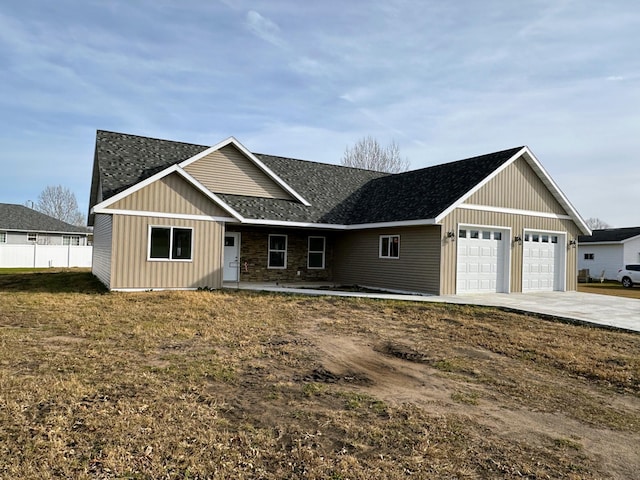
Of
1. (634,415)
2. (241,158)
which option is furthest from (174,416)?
(241,158)

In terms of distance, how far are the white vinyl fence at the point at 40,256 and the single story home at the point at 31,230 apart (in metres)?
2.63

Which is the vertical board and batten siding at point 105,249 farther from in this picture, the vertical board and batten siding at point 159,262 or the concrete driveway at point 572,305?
the concrete driveway at point 572,305

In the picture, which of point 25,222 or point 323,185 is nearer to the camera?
point 323,185

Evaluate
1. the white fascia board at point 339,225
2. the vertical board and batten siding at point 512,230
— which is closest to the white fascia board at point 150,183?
the white fascia board at point 339,225

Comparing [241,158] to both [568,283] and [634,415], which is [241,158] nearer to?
[568,283]

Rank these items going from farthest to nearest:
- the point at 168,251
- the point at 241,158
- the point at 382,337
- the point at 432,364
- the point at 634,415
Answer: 1. the point at 241,158
2. the point at 168,251
3. the point at 382,337
4. the point at 432,364
5. the point at 634,415

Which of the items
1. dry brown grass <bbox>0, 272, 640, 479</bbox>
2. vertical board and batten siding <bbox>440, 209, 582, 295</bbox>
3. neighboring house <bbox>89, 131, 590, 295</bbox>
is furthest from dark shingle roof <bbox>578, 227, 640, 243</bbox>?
dry brown grass <bbox>0, 272, 640, 479</bbox>

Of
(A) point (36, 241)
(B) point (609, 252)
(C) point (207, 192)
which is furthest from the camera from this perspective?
(A) point (36, 241)

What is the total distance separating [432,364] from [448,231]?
8852mm

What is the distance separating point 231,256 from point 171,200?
441 cm

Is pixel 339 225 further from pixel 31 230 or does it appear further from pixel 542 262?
pixel 31 230

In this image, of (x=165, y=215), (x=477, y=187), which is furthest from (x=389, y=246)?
(x=165, y=215)

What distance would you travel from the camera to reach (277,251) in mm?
19594

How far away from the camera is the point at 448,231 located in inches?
620
